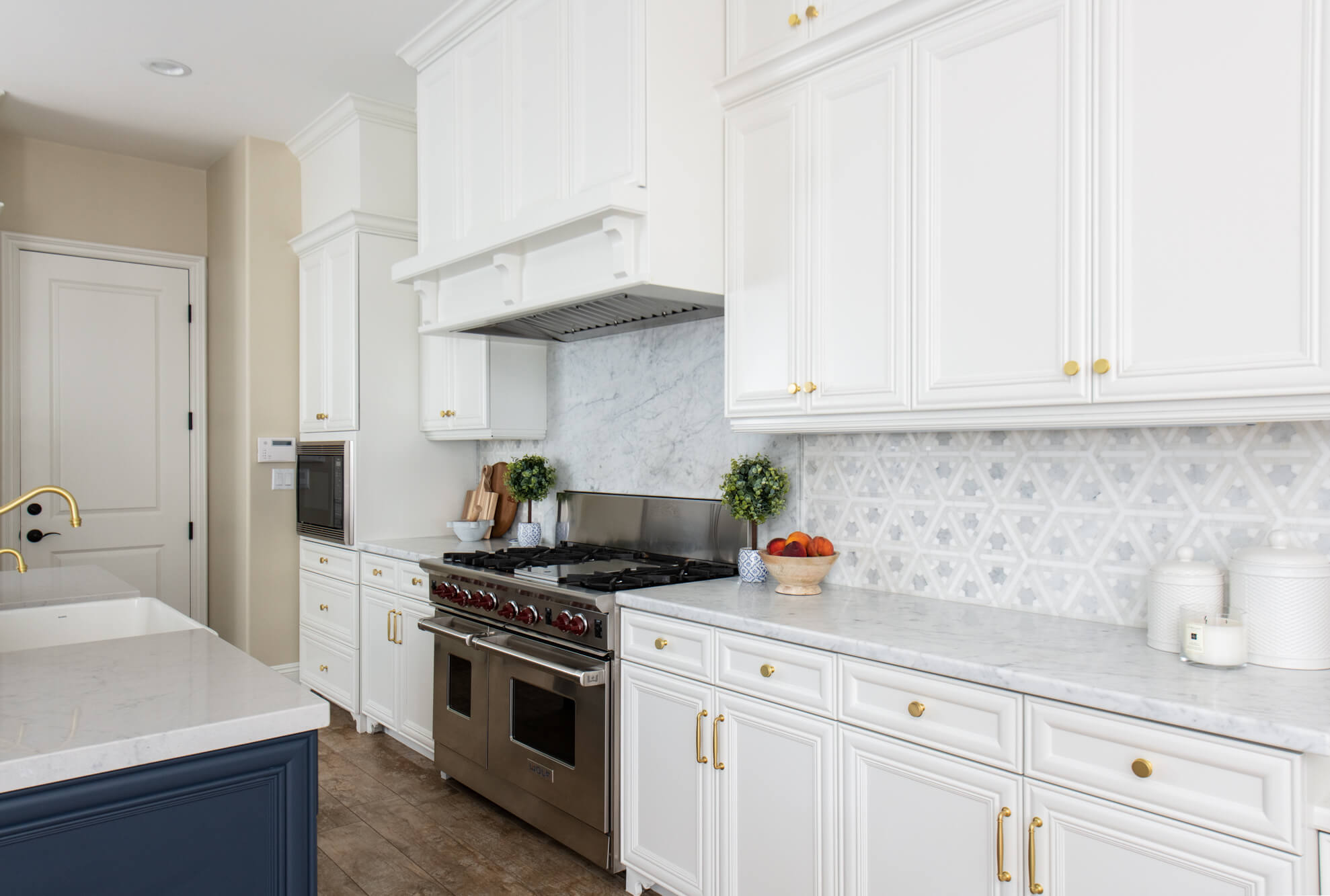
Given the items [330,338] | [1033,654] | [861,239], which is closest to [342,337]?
[330,338]

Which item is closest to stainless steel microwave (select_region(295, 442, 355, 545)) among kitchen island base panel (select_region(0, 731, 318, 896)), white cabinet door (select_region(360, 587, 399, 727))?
white cabinet door (select_region(360, 587, 399, 727))

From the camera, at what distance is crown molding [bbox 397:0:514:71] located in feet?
10.2

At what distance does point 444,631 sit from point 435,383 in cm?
150

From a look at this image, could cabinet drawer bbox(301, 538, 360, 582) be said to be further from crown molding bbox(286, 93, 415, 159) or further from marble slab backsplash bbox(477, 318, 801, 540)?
crown molding bbox(286, 93, 415, 159)

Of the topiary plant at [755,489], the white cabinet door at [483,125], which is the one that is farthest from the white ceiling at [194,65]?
the topiary plant at [755,489]

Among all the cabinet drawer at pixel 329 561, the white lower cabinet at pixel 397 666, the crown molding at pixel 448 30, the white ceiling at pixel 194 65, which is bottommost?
the white lower cabinet at pixel 397 666

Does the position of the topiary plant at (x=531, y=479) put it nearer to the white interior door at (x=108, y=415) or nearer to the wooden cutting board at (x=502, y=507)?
the wooden cutting board at (x=502, y=507)

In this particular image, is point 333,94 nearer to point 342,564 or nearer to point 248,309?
point 248,309

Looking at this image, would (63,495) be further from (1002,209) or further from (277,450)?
(277,450)

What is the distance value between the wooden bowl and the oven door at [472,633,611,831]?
587 mm

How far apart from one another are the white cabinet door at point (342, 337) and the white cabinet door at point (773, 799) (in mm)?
2727

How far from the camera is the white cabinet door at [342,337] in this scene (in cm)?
420

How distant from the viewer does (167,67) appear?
Answer: 380cm

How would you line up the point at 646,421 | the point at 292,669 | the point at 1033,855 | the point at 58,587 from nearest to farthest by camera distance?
1. the point at 1033,855
2. the point at 58,587
3. the point at 646,421
4. the point at 292,669
